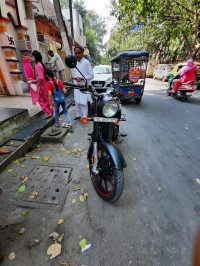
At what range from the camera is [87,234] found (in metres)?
1.51

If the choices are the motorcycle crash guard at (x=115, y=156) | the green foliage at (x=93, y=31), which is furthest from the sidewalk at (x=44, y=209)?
the green foliage at (x=93, y=31)

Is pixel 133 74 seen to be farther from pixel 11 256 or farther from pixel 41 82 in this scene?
pixel 11 256

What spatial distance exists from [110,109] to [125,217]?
1.39m

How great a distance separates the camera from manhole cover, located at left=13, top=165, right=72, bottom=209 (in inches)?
72.8

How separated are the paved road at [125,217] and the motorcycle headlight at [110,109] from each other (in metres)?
1.24

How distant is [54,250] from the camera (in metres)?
1.37

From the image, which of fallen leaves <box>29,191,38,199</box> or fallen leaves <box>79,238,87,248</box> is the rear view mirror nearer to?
fallen leaves <box>29,191,38,199</box>

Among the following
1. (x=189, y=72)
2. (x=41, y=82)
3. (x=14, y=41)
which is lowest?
(x=41, y=82)

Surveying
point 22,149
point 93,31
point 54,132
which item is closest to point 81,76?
point 54,132

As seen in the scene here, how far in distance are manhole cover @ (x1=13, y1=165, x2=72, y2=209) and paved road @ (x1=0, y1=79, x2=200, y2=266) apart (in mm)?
51

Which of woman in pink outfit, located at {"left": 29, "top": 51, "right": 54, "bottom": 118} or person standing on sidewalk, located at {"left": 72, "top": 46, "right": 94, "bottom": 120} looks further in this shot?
woman in pink outfit, located at {"left": 29, "top": 51, "right": 54, "bottom": 118}

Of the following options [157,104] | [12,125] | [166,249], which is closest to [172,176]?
[166,249]

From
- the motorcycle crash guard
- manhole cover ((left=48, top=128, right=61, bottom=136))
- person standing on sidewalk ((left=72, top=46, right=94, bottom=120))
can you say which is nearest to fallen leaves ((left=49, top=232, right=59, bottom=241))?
the motorcycle crash guard

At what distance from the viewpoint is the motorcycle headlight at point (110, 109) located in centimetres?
159
